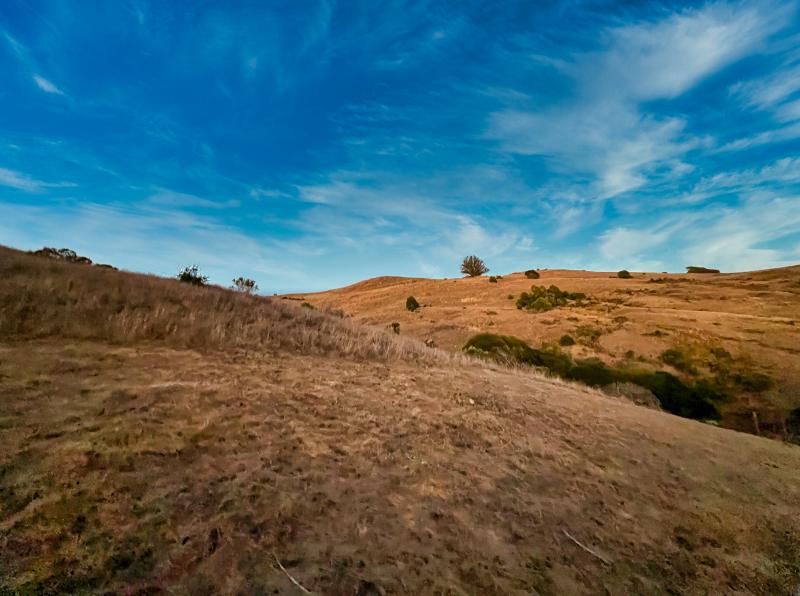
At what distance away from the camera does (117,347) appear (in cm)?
823

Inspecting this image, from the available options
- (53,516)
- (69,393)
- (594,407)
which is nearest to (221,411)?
(69,393)

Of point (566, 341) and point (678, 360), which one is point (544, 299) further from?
point (678, 360)

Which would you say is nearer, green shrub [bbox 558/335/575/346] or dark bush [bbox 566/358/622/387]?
dark bush [bbox 566/358/622/387]

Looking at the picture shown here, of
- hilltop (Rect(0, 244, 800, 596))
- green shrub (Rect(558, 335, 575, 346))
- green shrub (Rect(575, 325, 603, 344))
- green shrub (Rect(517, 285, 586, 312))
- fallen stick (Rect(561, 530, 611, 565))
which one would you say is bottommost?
fallen stick (Rect(561, 530, 611, 565))

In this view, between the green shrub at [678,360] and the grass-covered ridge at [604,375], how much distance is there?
1.44 metres

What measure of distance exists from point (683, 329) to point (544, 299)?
12.2 metres

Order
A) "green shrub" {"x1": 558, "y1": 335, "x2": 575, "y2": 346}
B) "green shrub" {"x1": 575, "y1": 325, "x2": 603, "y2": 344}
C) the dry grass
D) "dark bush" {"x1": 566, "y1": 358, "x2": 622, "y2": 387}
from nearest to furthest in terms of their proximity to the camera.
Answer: the dry grass, "dark bush" {"x1": 566, "y1": 358, "x2": 622, "y2": 387}, "green shrub" {"x1": 558, "y1": 335, "x2": 575, "y2": 346}, "green shrub" {"x1": 575, "y1": 325, "x2": 603, "y2": 344}

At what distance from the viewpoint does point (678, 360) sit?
70.4ft

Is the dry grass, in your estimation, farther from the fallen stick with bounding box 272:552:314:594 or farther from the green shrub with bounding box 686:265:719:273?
the green shrub with bounding box 686:265:719:273

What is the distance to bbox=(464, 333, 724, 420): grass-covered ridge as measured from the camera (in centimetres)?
1745

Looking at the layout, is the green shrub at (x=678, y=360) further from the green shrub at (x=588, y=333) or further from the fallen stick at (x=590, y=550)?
the fallen stick at (x=590, y=550)

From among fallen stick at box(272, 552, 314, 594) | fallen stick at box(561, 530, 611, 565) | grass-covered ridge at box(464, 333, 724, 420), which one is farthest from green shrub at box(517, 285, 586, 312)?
fallen stick at box(272, 552, 314, 594)

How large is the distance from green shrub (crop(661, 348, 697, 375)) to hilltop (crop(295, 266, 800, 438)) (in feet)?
0.14

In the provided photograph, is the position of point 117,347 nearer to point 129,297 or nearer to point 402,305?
point 129,297
